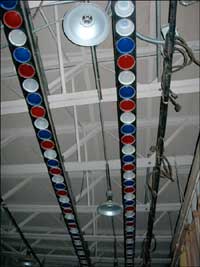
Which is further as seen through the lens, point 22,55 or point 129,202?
point 129,202

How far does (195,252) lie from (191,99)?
3.88m

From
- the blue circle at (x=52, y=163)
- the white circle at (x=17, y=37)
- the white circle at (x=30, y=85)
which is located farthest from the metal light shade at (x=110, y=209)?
the white circle at (x=17, y=37)

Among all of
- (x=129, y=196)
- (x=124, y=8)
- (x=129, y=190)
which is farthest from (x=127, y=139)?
(x=124, y=8)

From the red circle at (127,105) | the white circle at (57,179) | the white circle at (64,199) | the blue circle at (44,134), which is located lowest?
the white circle at (64,199)

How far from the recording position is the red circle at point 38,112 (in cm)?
565

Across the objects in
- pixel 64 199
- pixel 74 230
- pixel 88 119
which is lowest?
pixel 74 230

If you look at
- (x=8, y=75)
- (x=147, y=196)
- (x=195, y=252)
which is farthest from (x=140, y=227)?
(x=8, y=75)

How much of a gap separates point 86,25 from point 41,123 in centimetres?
270

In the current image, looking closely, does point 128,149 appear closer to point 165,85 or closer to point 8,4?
point 165,85

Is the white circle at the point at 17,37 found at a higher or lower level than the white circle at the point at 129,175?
higher

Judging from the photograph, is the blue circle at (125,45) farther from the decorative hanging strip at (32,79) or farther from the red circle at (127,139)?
the red circle at (127,139)

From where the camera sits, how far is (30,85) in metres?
5.26

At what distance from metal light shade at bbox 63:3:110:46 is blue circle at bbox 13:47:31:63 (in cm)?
113

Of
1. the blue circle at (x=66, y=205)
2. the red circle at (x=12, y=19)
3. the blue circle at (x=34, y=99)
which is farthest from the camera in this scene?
the blue circle at (x=66, y=205)
